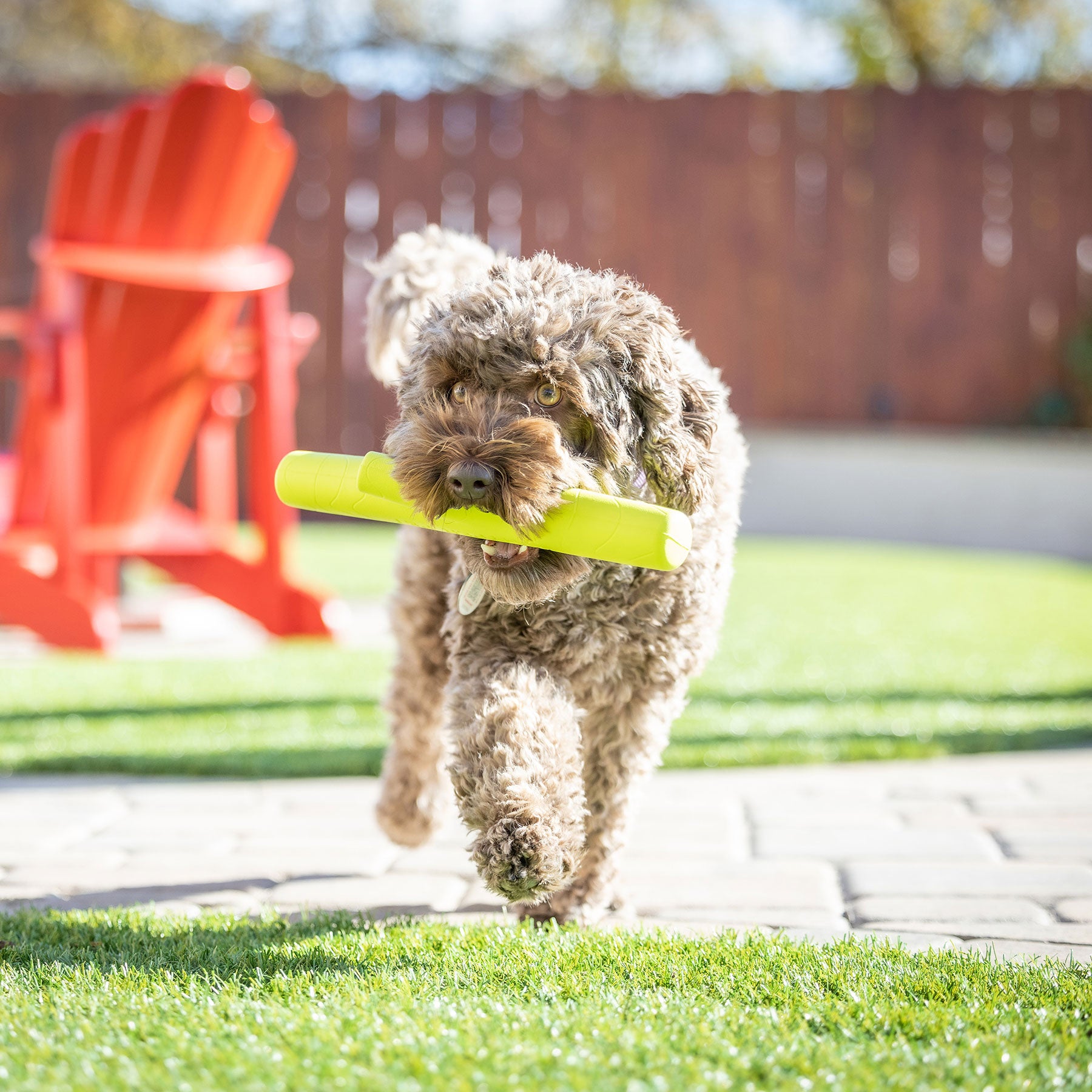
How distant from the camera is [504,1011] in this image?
81.1 inches

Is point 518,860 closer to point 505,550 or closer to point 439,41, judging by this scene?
point 505,550

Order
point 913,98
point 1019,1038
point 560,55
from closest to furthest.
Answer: point 1019,1038, point 913,98, point 560,55

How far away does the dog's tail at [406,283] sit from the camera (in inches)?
128

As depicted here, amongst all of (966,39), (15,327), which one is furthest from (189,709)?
(966,39)

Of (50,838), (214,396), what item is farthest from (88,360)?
(50,838)

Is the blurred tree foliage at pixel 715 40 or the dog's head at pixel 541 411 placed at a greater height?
the blurred tree foliage at pixel 715 40

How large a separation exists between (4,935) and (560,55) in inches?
661

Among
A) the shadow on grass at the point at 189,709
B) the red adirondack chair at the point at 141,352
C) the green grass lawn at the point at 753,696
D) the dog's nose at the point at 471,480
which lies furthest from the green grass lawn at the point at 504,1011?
the red adirondack chair at the point at 141,352

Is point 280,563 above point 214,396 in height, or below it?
below

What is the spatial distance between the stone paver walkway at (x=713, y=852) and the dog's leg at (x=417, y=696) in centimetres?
13

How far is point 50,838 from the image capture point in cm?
328

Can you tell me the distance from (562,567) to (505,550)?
11 cm

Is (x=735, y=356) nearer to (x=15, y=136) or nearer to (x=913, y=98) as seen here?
(x=913, y=98)

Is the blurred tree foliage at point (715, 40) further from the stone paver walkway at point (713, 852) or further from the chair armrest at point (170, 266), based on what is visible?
the stone paver walkway at point (713, 852)
